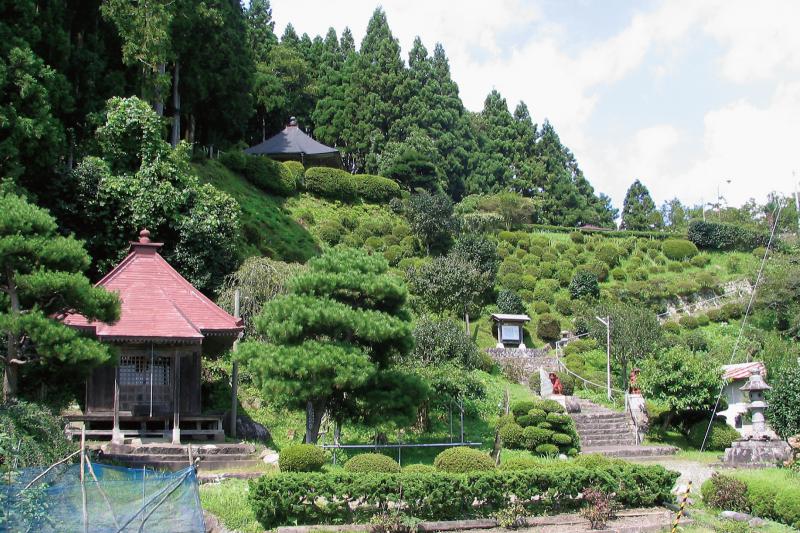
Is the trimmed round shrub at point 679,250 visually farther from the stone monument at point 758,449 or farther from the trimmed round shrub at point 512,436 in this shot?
the trimmed round shrub at point 512,436

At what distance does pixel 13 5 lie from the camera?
879 inches

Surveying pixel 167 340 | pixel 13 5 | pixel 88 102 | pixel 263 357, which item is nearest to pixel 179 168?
pixel 88 102

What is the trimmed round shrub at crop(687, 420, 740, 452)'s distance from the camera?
2138 centimetres

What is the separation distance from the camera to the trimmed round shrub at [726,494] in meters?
14.9

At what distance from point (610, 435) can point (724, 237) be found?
33.6m

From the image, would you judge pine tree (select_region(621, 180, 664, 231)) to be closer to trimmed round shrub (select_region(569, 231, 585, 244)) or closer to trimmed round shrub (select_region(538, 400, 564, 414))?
trimmed round shrub (select_region(569, 231, 585, 244))

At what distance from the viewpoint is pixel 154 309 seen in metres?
18.7

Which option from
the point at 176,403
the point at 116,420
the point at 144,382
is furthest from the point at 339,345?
the point at 116,420

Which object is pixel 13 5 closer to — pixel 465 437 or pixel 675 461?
pixel 465 437

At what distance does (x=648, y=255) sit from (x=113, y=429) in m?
39.4

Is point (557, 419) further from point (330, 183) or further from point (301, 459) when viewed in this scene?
point (330, 183)

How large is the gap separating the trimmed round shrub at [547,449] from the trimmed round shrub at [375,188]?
1147 inches

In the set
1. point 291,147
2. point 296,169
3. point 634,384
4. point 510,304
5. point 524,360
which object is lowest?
point 634,384

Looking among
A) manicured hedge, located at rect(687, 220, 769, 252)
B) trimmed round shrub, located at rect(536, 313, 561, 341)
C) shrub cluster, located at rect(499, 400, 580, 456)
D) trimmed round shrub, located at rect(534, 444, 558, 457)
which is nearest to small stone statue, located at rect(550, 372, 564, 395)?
shrub cluster, located at rect(499, 400, 580, 456)
